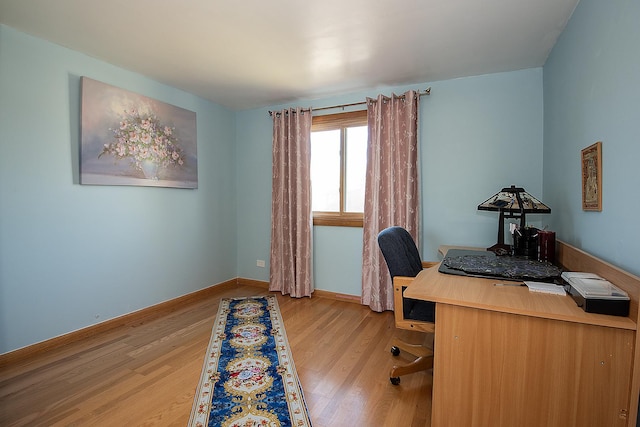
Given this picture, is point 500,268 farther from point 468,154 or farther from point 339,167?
point 339,167

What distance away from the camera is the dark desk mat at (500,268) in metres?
1.59

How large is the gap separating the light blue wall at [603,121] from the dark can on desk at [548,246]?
11 cm

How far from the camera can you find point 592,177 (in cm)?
157

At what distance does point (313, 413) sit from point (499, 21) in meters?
2.78

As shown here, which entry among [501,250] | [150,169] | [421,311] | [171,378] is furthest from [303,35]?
[171,378]

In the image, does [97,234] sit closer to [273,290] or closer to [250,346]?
[250,346]

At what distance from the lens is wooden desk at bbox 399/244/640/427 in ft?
3.64

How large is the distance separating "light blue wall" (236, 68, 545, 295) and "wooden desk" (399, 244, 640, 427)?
1.68 m

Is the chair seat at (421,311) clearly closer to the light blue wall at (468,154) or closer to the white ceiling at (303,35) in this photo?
the light blue wall at (468,154)

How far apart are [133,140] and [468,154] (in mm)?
3312

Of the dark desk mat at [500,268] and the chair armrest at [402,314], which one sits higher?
the dark desk mat at [500,268]

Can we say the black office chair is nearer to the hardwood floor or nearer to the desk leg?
the hardwood floor

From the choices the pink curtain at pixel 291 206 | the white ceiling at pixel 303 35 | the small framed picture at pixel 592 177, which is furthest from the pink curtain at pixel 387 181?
the small framed picture at pixel 592 177

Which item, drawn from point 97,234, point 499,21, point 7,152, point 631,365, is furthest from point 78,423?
point 499,21
